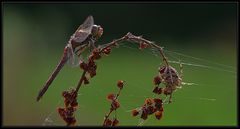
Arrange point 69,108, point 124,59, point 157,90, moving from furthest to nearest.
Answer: point 124,59 < point 157,90 < point 69,108

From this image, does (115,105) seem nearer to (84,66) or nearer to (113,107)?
(113,107)

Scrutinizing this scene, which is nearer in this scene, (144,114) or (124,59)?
(144,114)

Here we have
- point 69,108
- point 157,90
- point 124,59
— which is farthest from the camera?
point 124,59

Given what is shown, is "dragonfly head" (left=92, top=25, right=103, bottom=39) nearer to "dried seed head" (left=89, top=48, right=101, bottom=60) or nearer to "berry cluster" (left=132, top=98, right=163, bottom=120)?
"dried seed head" (left=89, top=48, right=101, bottom=60)

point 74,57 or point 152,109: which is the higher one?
point 74,57

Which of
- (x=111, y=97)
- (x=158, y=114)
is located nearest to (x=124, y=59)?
(x=111, y=97)

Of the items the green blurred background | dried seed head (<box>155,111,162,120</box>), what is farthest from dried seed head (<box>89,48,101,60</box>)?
the green blurred background
